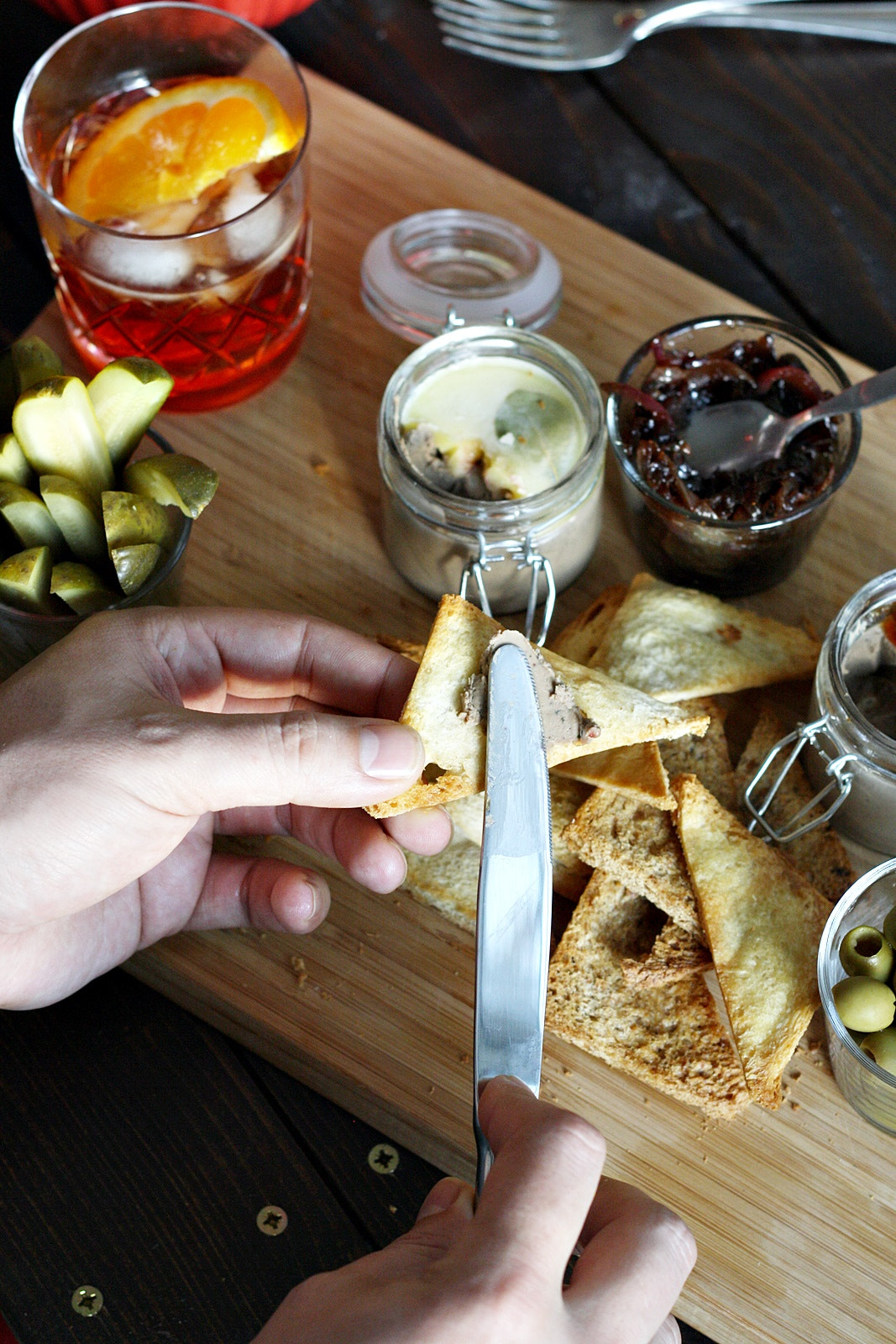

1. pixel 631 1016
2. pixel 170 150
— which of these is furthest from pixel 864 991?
pixel 170 150

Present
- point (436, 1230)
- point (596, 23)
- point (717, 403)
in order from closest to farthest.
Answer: point (436, 1230), point (717, 403), point (596, 23)

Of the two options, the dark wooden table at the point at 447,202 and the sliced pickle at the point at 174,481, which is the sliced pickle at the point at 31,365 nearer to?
the sliced pickle at the point at 174,481

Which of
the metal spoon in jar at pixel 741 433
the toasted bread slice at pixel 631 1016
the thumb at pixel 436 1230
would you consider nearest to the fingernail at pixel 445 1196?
the thumb at pixel 436 1230

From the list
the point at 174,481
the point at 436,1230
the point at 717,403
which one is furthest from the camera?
the point at 717,403

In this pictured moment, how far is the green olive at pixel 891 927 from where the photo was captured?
1397 mm

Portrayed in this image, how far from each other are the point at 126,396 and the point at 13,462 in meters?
0.16

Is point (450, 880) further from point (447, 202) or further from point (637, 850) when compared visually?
point (447, 202)

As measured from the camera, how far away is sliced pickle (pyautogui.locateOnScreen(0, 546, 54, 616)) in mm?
1423

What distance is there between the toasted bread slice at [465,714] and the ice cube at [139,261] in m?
0.68

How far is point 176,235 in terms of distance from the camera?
1.67m

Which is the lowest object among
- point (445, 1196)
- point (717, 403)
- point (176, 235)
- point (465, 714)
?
point (445, 1196)

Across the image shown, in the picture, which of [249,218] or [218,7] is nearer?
[249,218]

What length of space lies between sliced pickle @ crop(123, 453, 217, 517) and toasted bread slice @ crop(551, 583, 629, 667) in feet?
1.75

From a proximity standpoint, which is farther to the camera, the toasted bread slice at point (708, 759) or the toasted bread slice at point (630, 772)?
the toasted bread slice at point (708, 759)
